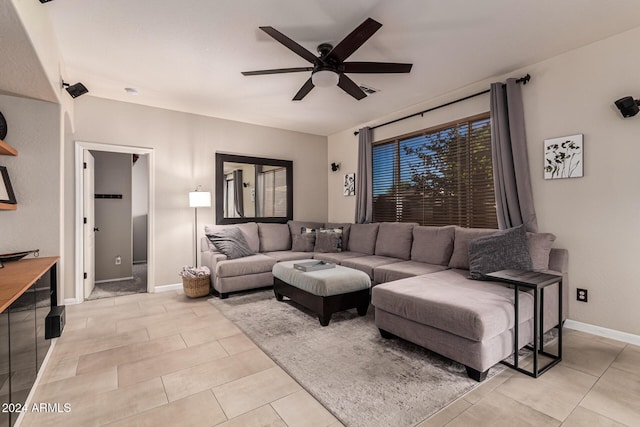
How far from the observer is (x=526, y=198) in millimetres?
3084

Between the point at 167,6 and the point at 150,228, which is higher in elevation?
the point at 167,6

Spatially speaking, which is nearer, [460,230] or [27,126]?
[27,126]

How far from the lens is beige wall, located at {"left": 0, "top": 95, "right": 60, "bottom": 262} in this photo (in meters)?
2.54

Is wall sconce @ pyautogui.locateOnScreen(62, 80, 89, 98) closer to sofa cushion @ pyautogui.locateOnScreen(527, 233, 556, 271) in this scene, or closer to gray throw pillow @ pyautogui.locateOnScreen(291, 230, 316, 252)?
gray throw pillow @ pyautogui.locateOnScreen(291, 230, 316, 252)

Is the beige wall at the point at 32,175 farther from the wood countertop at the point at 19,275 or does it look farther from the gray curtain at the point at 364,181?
the gray curtain at the point at 364,181

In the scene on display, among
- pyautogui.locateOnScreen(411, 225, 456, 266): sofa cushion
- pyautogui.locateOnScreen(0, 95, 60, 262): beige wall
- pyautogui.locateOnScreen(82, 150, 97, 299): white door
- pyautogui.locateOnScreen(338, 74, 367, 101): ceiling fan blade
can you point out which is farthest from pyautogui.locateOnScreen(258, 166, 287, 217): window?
pyautogui.locateOnScreen(0, 95, 60, 262): beige wall

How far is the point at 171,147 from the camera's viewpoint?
4.41 m

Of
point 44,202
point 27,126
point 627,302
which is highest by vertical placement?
point 27,126

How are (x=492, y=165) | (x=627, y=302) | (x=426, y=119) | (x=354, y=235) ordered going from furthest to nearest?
(x=354, y=235) → (x=426, y=119) → (x=492, y=165) → (x=627, y=302)

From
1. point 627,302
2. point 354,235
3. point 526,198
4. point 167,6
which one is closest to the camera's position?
point 167,6

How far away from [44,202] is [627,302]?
16.8 feet

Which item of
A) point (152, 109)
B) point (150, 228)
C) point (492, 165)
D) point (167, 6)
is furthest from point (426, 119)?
point (150, 228)

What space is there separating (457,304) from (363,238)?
2.63 m

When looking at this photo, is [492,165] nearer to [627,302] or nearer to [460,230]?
[460,230]
